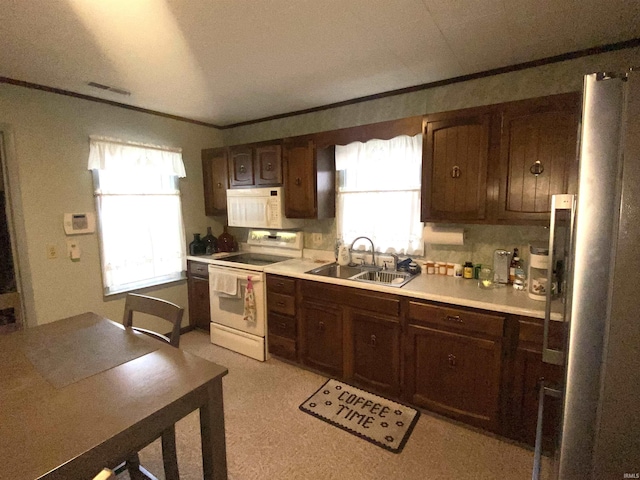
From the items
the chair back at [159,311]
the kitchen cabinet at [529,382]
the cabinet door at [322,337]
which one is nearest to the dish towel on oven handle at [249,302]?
the cabinet door at [322,337]

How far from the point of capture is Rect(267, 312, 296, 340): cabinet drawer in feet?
9.01

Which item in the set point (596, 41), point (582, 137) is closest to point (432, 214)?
point (596, 41)

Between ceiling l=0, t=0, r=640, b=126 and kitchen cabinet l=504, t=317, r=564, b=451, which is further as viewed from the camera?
kitchen cabinet l=504, t=317, r=564, b=451

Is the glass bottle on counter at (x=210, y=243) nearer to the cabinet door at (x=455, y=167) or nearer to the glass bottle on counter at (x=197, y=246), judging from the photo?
the glass bottle on counter at (x=197, y=246)

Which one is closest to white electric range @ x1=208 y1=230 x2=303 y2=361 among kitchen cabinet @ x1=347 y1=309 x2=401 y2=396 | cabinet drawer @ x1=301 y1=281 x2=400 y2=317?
cabinet drawer @ x1=301 y1=281 x2=400 y2=317

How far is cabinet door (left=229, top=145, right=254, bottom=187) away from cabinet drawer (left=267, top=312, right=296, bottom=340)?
139 centimetres

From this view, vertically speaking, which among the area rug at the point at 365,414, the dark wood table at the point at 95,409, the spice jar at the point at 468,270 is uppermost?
the spice jar at the point at 468,270

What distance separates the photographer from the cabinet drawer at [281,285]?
2.69m

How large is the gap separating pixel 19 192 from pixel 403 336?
3.06 m

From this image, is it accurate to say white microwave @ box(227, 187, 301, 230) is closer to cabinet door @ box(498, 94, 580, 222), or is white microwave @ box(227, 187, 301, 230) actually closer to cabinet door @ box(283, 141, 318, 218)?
cabinet door @ box(283, 141, 318, 218)

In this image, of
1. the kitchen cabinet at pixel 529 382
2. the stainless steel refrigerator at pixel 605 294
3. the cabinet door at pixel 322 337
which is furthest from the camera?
the cabinet door at pixel 322 337

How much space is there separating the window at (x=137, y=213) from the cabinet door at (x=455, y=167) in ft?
8.42

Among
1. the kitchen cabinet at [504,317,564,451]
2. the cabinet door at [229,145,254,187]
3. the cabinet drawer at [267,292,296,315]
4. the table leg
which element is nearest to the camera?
the table leg

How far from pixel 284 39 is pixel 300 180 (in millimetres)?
1239
